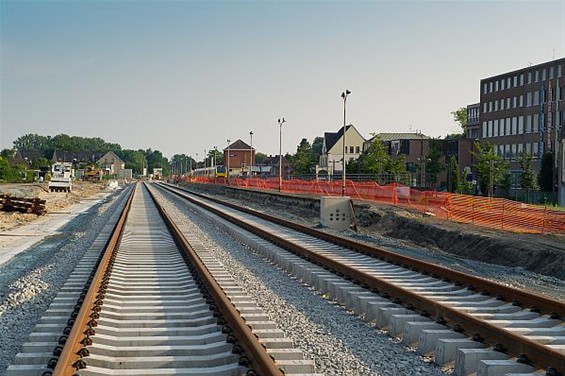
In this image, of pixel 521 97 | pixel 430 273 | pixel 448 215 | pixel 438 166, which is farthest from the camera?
pixel 521 97

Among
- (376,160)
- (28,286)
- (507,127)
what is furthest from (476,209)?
(507,127)

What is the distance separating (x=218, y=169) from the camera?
4348 inches

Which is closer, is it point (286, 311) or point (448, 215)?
point (286, 311)

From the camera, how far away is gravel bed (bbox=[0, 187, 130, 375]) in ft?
28.7

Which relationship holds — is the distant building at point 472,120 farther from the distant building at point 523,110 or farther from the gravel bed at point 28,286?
the gravel bed at point 28,286

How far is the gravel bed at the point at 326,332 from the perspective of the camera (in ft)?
24.0

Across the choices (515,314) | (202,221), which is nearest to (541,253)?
(515,314)

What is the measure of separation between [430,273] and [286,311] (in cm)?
387

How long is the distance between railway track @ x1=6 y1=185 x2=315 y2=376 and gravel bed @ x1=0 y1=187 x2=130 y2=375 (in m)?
0.34

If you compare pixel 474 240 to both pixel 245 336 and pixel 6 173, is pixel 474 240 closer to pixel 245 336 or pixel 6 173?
pixel 245 336

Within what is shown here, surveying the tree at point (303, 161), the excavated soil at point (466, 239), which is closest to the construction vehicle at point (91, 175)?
the tree at point (303, 161)

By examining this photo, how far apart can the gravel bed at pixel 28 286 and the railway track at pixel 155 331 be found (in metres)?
0.34

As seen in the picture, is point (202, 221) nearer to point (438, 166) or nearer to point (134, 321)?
point (134, 321)

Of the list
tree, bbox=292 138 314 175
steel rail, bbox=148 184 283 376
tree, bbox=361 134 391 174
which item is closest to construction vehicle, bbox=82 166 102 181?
tree, bbox=292 138 314 175
